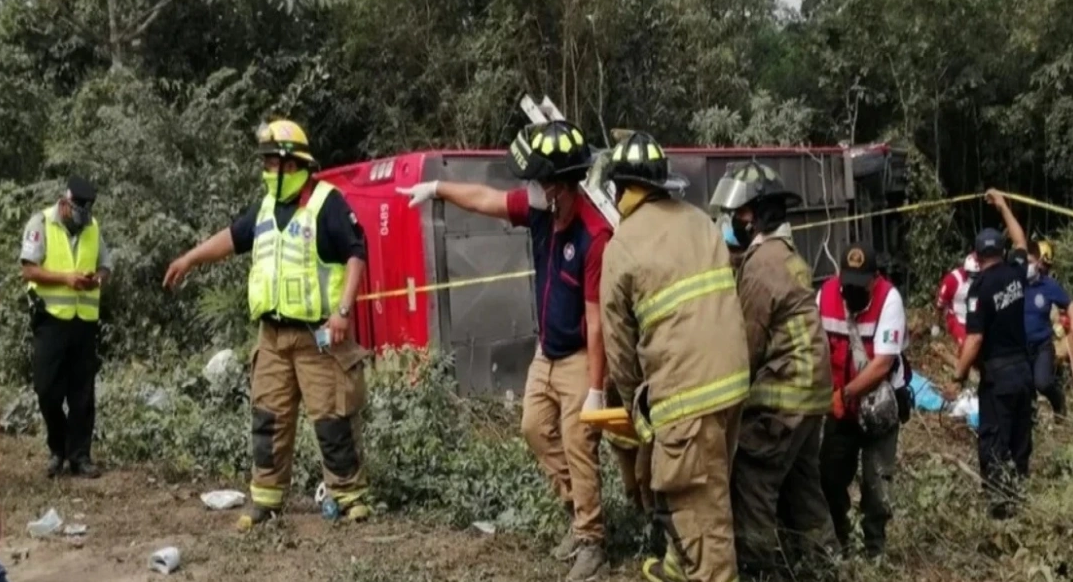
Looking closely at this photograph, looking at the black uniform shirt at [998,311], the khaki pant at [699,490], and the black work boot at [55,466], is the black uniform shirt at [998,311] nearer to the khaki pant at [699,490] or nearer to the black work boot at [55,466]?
the khaki pant at [699,490]

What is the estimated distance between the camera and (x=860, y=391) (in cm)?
500

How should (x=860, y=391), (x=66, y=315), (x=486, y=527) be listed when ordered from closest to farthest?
(x=860, y=391)
(x=486, y=527)
(x=66, y=315)

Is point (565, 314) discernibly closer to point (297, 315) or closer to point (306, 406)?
point (297, 315)

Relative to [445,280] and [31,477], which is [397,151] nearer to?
[445,280]

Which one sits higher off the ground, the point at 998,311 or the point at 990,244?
the point at 990,244

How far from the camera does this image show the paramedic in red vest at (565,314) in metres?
4.74

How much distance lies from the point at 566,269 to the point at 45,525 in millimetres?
2907

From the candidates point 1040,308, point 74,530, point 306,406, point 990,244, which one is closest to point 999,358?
point 990,244

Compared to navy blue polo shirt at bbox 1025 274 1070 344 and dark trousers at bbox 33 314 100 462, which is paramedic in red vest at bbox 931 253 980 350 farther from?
dark trousers at bbox 33 314 100 462

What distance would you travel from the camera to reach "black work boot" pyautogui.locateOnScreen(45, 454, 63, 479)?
276 inches

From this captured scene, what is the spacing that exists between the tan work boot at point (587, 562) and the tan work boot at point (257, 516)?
1.65m

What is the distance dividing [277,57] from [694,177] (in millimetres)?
7887

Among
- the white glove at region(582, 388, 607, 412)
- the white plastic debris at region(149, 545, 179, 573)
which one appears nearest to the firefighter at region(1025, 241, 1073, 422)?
the white glove at region(582, 388, 607, 412)

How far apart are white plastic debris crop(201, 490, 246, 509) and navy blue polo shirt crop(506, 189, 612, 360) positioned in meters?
2.17
